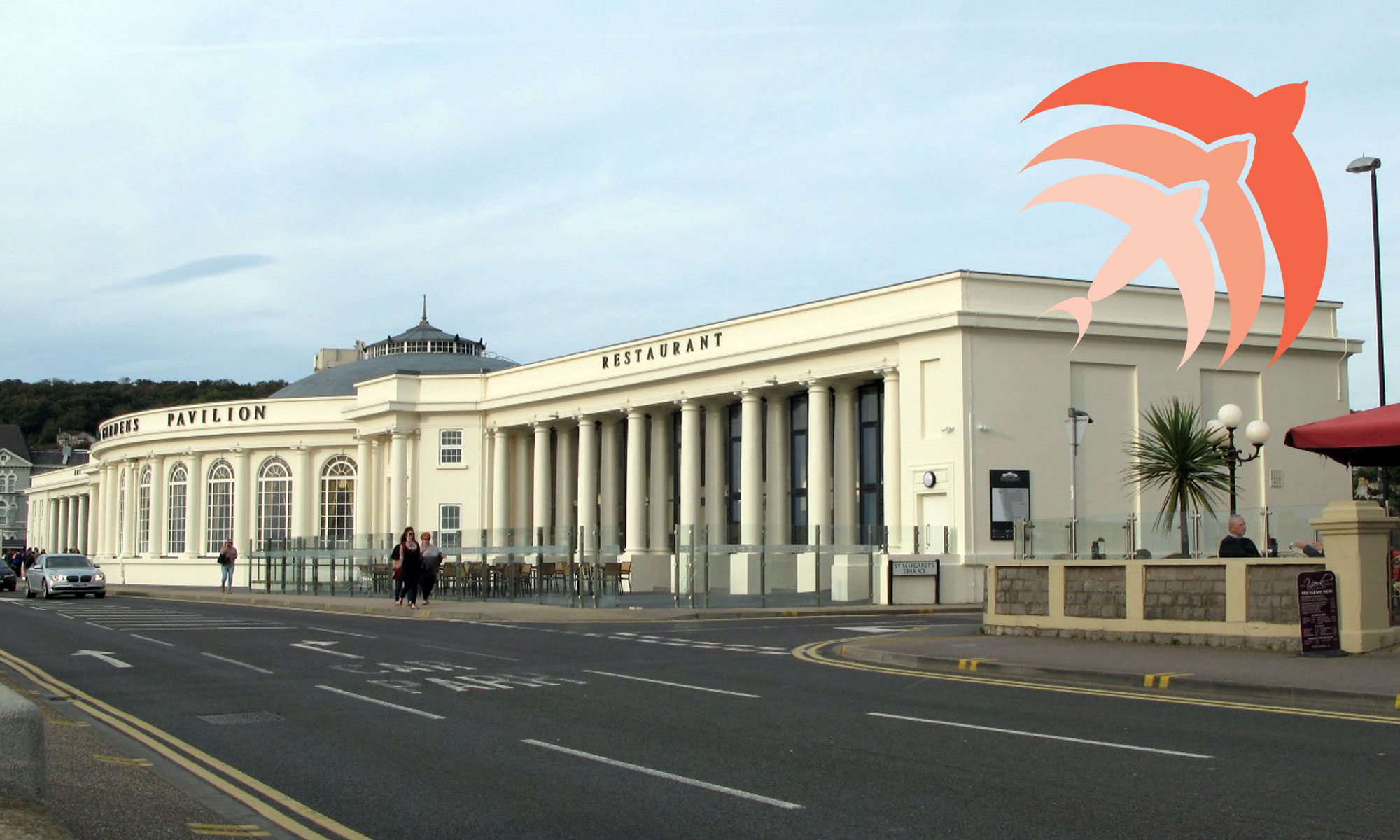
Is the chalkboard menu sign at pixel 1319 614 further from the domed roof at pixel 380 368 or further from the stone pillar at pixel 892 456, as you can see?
the domed roof at pixel 380 368

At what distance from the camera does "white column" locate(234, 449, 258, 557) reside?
68000 mm

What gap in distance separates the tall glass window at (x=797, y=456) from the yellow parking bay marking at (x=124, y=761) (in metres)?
37.1

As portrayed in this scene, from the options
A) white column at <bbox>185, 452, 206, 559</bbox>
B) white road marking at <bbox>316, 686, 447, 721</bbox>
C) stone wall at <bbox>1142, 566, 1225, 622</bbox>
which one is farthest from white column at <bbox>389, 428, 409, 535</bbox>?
white road marking at <bbox>316, 686, 447, 721</bbox>

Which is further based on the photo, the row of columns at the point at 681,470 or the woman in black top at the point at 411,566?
the row of columns at the point at 681,470

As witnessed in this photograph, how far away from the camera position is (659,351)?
164 feet

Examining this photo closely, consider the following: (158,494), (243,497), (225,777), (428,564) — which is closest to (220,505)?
(243,497)

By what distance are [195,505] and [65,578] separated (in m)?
25.1

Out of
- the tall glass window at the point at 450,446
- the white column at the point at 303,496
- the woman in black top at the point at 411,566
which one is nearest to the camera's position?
the woman in black top at the point at 411,566

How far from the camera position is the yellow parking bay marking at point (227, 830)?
314 inches

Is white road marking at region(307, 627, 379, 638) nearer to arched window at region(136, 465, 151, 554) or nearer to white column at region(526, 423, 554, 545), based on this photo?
white column at region(526, 423, 554, 545)

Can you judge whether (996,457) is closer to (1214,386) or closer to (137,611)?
(1214,386)

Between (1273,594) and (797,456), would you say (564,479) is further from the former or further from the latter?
(1273,594)

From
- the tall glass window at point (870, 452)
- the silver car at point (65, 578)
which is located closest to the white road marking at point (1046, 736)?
the tall glass window at point (870, 452)

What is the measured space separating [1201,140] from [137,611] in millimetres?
28100
